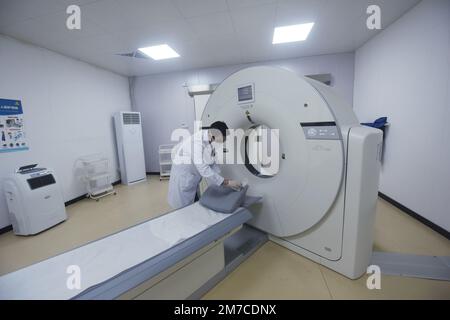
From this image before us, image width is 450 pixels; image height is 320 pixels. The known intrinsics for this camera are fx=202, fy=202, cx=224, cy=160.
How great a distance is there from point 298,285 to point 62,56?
4.60 metres

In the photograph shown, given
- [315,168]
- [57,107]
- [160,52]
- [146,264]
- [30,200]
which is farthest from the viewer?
[160,52]

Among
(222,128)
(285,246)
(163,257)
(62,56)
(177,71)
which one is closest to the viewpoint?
(163,257)

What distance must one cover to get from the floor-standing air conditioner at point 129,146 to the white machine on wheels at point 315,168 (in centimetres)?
341

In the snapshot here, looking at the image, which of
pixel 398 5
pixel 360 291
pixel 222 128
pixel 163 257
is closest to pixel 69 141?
pixel 222 128

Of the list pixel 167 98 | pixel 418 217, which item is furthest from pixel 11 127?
pixel 418 217

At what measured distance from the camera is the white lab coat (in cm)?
173

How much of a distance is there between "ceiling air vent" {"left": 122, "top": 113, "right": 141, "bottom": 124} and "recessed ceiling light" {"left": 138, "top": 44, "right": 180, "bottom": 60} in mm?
1398

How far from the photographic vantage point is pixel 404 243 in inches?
75.2

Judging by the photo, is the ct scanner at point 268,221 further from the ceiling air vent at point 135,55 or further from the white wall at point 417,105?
the ceiling air vent at point 135,55

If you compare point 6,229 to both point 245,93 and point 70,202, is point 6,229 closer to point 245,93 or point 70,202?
point 70,202

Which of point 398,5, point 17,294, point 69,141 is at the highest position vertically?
point 398,5

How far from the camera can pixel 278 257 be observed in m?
1.76

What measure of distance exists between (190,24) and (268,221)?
260cm

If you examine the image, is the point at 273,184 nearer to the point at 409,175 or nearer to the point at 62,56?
the point at 409,175
